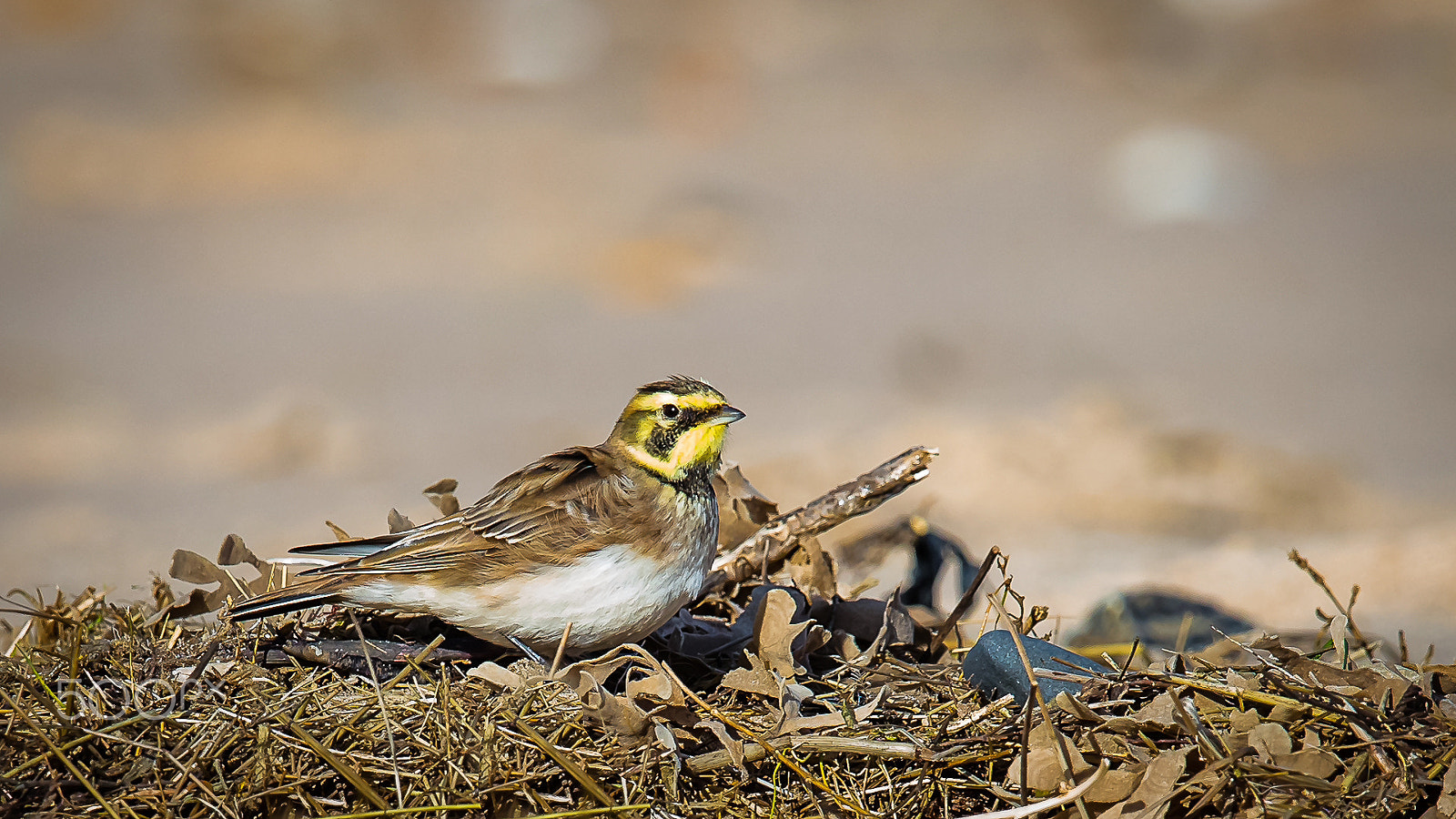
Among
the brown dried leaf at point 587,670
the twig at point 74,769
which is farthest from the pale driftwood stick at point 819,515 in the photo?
the twig at point 74,769

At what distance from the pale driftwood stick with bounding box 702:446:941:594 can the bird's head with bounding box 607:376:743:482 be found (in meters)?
0.45

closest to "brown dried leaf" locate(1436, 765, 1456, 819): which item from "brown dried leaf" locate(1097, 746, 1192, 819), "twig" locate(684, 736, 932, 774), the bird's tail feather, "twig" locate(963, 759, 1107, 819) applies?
"brown dried leaf" locate(1097, 746, 1192, 819)

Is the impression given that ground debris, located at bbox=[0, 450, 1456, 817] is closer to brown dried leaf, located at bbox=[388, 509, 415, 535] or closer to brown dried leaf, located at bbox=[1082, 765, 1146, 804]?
brown dried leaf, located at bbox=[1082, 765, 1146, 804]

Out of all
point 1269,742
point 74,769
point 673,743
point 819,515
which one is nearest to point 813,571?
point 819,515

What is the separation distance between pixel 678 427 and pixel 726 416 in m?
0.13

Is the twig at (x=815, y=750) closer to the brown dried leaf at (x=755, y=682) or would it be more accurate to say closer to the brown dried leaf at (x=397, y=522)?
the brown dried leaf at (x=755, y=682)

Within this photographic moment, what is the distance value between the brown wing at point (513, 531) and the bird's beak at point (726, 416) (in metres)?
0.29

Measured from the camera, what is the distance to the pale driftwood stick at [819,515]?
2984 millimetres

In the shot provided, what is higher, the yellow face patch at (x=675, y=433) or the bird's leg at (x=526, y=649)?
the yellow face patch at (x=675, y=433)

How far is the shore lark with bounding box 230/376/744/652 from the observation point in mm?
2412

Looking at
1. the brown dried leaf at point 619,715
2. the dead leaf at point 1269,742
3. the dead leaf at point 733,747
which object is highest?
the dead leaf at point 1269,742

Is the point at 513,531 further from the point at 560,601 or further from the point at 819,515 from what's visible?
the point at 819,515

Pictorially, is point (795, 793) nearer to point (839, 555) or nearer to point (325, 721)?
point (325, 721)

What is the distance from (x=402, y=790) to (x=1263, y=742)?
1.59 metres
